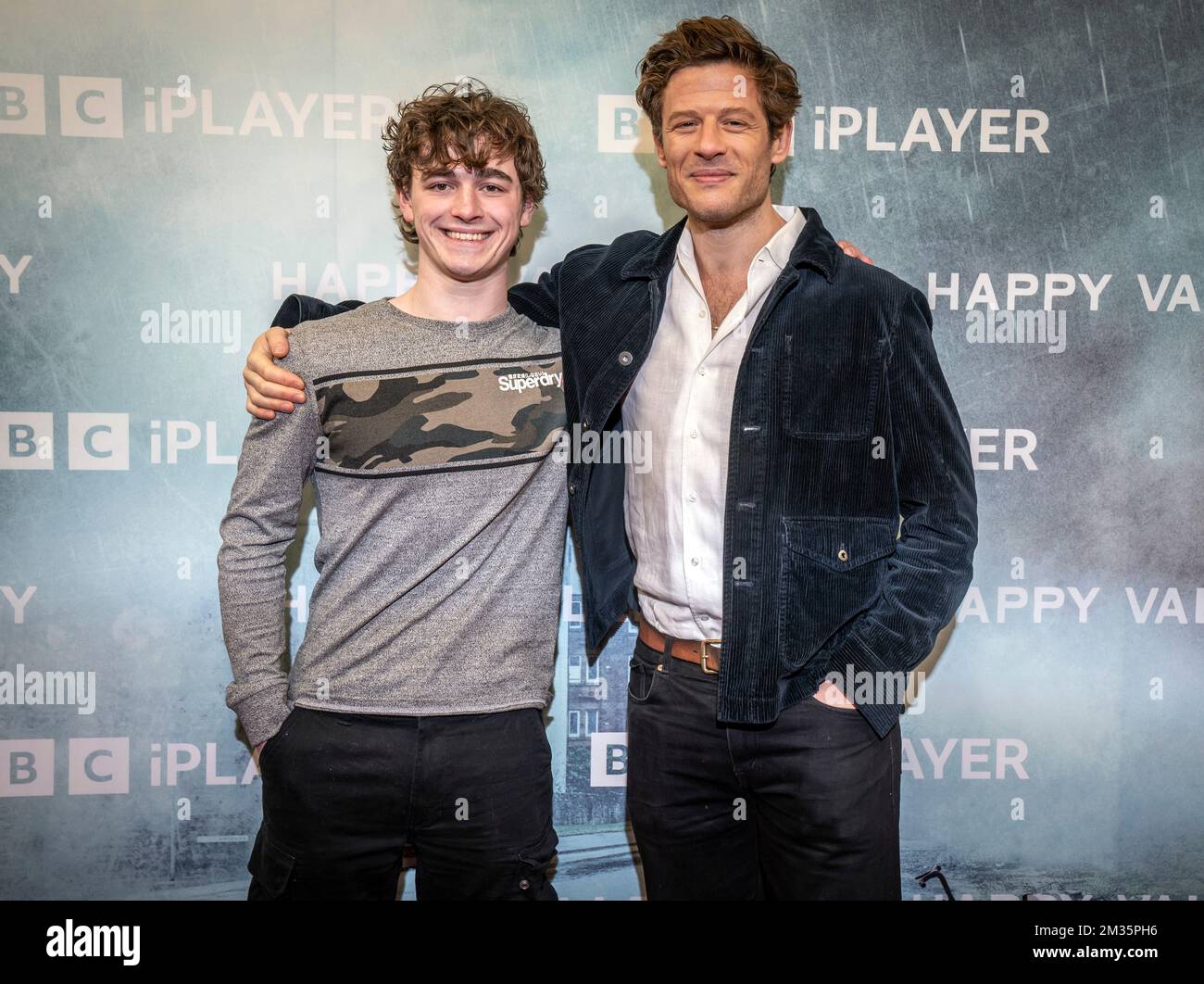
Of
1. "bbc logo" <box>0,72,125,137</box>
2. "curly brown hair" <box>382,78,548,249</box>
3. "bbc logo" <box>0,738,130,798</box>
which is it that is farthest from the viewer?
"bbc logo" <box>0,738,130,798</box>

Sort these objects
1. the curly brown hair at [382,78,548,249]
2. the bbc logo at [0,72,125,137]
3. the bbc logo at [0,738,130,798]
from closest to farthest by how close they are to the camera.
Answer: the curly brown hair at [382,78,548,249] → the bbc logo at [0,72,125,137] → the bbc logo at [0,738,130,798]

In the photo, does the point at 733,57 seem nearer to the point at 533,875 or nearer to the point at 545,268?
the point at 545,268

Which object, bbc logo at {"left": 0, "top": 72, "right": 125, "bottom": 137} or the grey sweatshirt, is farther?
bbc logo at {"left": 0, "top": 72, "right": 125, "bottom": 137}

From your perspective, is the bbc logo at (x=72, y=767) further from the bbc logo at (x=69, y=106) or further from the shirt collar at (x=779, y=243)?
the shirt collar at (x=779, y=243)

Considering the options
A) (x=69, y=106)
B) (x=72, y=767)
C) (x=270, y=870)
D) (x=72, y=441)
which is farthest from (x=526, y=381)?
(x=72, y=767)

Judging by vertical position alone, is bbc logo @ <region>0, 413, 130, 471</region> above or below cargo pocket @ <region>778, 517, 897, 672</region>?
above

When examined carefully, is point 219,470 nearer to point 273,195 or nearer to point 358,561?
point 273,195

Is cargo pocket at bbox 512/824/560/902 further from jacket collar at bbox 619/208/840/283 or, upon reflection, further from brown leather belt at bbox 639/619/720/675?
jacket collar at bbox 619/208/840/283

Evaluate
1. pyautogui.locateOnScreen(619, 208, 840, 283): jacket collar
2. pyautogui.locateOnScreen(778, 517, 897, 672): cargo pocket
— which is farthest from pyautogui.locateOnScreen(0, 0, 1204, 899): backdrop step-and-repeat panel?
pyautogui.locateOnScreen(778, 517, 897, 672): cargo pocket

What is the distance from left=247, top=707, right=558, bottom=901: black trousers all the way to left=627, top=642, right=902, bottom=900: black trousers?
28 cm

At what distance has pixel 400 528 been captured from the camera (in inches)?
75.0

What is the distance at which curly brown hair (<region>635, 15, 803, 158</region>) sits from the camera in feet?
6.53

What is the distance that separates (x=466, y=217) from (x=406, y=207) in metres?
0.21

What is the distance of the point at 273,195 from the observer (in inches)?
103
